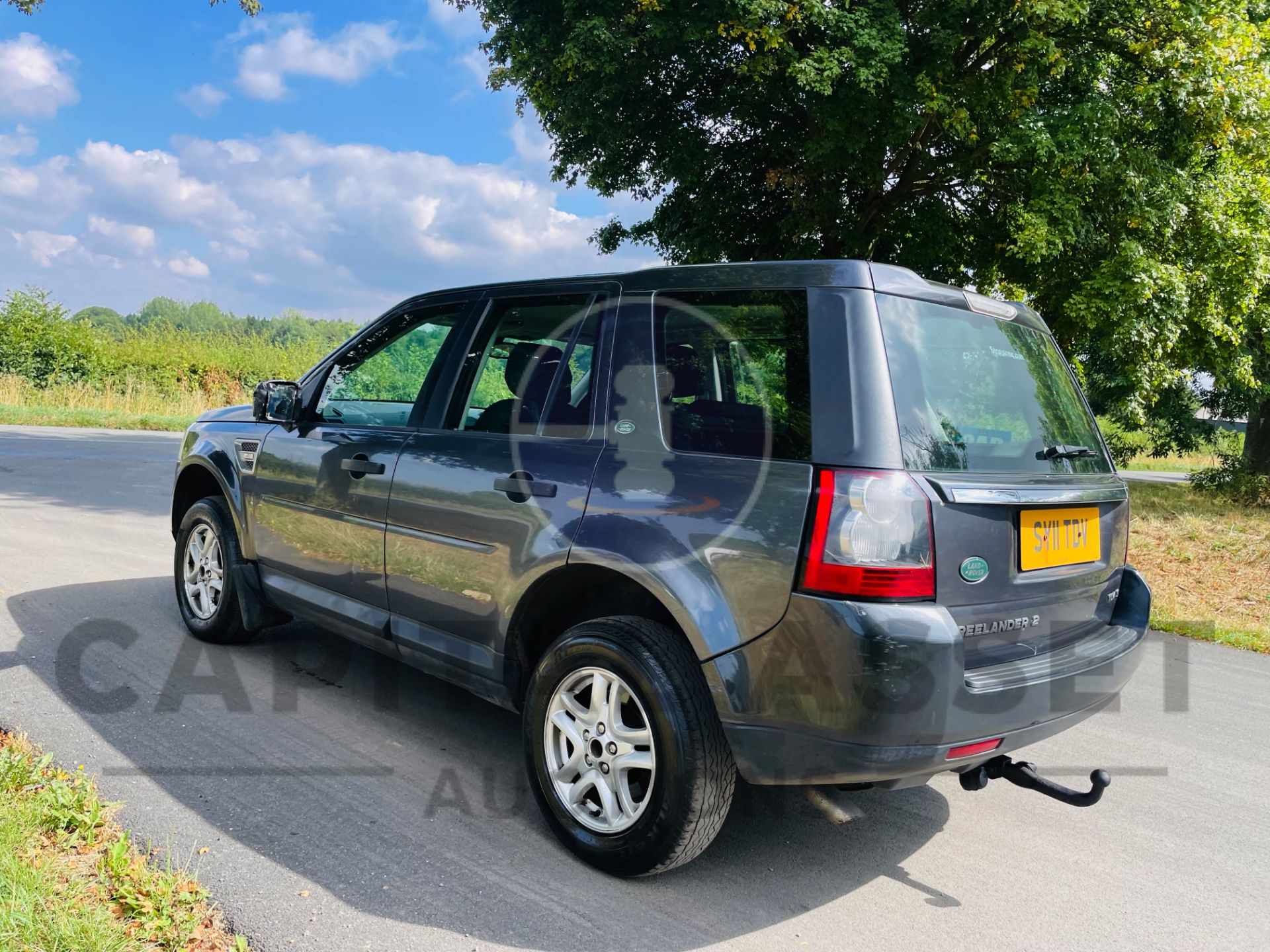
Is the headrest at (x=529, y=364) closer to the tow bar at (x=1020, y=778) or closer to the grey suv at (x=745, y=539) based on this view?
the grey suv at (x=745, y=539)

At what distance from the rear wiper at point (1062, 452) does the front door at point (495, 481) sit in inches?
57.0

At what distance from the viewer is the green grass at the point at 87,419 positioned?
22.0 m

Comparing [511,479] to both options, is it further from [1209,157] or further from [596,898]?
[1209,157]

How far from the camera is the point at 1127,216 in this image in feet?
36.2

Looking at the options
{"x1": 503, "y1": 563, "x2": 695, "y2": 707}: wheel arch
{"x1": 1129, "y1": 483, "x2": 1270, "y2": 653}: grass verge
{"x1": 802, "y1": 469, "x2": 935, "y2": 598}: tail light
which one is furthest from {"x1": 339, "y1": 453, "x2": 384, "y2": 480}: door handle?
{"x1": 1129, "y1": 483, "x2": 1270, "y2": 653}: grass verge

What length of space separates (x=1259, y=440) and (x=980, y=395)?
17.5 meters

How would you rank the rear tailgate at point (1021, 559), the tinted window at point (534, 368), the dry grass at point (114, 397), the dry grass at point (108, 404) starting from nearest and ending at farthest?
the rear tailgate at point (1021, 559) < the tinted window at point (534, 368) < the dry grass at point (108, 404) < the dry grass at point (114, 397)

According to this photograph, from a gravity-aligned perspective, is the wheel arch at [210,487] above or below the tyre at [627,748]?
above

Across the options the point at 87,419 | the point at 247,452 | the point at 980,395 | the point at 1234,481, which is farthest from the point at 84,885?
the point at 87,419

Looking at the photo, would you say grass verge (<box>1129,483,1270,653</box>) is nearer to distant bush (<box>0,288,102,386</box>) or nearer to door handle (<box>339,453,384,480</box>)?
door handle (<box>339,453,384,480</box>)

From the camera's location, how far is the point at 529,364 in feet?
11.5

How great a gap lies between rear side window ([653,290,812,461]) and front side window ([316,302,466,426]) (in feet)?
4.08

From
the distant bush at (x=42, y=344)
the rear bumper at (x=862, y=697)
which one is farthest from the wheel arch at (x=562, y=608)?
the distant bush at (x=42, y=344)

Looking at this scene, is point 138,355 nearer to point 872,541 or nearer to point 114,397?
point 114,397
